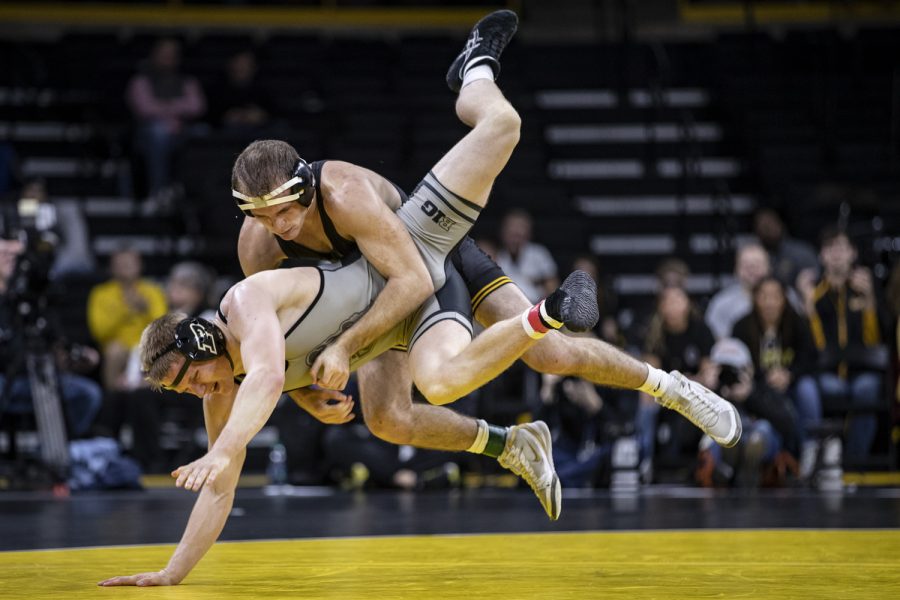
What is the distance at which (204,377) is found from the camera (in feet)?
13.1

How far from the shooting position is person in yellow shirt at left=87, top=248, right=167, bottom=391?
8821mm

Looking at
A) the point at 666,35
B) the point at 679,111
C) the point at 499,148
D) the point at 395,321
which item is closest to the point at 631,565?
the point at 395,321

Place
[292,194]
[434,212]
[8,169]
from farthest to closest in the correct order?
[8,169]
[434,212]
[292,194]

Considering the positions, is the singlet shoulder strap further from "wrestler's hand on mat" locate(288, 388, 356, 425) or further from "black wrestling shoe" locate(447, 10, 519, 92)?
"black wrestling shoe" locate(447, 10, 519, 92)

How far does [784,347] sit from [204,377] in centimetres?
476

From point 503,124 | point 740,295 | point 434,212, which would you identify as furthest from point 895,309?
point 434,212

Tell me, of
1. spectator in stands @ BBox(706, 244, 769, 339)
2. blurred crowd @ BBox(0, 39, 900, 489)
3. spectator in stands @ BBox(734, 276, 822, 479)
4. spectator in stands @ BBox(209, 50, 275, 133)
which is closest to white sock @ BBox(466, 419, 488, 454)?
blurred crowd @ BBox(0, 39, 900, 489)

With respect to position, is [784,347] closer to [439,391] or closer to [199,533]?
[439,391]

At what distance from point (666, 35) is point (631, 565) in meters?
8.67

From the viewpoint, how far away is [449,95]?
1151 centimetres

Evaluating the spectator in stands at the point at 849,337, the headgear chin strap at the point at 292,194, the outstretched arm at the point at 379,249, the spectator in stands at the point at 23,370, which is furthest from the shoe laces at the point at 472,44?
the spectator in stands at the point at 849,337

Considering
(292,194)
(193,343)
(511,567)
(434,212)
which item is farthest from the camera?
(434,212)

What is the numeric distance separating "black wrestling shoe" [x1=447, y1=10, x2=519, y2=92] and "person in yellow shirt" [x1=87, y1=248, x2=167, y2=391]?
4280 mm

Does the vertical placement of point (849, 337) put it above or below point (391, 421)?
above
